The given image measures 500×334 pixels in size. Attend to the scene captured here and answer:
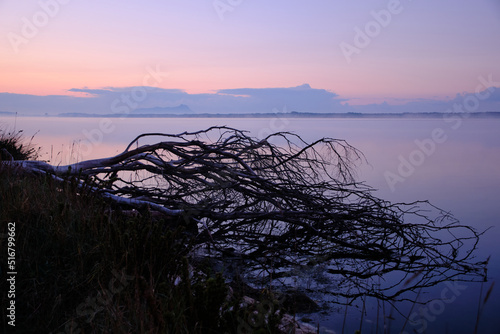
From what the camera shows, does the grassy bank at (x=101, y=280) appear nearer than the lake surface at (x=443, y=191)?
Yes

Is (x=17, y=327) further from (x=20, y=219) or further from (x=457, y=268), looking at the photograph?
(x=457, y=268)

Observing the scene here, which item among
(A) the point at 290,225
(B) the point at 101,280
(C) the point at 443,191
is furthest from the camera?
(C) the point at 443,191

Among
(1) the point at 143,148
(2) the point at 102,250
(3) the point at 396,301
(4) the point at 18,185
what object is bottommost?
(3) the point at 396,301

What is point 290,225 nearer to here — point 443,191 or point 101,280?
point 101,280

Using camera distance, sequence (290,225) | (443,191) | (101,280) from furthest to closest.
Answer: (443,191)
(290,225)
(101,280)

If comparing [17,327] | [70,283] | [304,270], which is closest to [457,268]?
[304,270]

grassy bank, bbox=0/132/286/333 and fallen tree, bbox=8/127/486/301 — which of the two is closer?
grassy bank, bbox=0/132/286/333

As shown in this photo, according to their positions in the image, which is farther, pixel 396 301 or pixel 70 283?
pixel 396 301

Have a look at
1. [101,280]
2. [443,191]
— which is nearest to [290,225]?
[101,280]

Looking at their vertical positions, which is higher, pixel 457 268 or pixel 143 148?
pixel 143 148

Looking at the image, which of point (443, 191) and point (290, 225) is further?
point (443, 191)

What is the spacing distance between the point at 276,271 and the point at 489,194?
10388mm

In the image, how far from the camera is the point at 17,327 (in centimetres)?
299

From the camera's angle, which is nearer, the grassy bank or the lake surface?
the grassy bank
